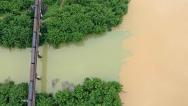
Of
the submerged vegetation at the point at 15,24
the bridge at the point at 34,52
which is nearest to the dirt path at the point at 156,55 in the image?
the bridge at the point at 34,52

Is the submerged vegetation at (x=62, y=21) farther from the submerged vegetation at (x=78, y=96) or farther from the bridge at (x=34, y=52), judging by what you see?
the submerged vegetation at (x=78, y=96)

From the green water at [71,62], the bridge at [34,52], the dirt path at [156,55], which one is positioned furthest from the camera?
the green water at [71,62]

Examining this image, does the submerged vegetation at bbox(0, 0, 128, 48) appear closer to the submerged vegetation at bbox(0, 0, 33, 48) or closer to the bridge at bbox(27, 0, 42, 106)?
the submerged vegetation at bbox(0, 0, 33, 48)

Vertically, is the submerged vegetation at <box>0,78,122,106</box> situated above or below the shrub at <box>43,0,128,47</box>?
below

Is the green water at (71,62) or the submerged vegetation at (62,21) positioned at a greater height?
the submerged vegetation at (62,21)

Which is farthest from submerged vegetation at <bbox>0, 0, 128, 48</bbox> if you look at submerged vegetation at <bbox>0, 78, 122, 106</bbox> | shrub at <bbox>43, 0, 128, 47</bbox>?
submerged vegetation at <bbox>0, 78, 122, 106</bbox>

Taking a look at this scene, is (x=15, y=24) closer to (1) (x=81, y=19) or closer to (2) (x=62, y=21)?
(2) (x=62, y=21)
